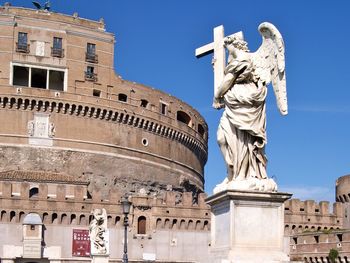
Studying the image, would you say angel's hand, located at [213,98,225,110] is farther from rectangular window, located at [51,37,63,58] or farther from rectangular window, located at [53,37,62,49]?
rectangular window, located at [53,37,62,49]

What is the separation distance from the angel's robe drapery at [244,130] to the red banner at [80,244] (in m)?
39.5

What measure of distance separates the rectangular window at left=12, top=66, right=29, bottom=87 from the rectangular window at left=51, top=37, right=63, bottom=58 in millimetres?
2212

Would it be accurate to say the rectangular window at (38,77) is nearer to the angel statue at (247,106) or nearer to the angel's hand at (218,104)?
the angel's hand at (218,104)

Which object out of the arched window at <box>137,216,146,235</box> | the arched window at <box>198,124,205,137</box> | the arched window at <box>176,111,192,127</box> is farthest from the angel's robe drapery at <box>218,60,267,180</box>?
the arched window at <box>198,124,205,137</box>

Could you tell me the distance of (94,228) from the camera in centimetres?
2930

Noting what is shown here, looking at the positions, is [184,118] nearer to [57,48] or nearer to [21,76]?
[57,48]

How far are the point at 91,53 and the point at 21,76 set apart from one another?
5.28m

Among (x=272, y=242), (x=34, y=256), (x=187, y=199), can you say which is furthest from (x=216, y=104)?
(x=187, y=199)

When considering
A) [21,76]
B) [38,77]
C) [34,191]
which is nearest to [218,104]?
[34,191]

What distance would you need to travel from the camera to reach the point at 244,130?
17.4 feet

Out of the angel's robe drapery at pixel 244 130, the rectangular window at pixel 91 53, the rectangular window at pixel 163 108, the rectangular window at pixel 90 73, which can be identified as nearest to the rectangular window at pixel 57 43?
the rectangular window at pixel 91 53

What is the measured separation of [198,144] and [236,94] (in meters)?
54.9

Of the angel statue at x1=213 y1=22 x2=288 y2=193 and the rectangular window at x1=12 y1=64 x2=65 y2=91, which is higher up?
the rectangular window at x1=12 y1=64 x2=65 y2=91

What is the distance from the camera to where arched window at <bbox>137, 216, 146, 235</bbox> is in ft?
150
